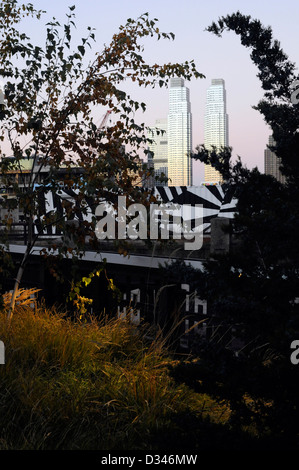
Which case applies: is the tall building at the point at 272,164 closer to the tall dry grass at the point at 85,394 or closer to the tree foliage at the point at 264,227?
the tree foliage at the point at 264,227

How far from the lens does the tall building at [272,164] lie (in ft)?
15.2

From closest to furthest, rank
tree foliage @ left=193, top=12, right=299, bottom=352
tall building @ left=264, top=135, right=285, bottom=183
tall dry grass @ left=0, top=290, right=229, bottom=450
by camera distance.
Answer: tree foliage @ left=193, top=12, right=299, bottom=352 < tall building @ left=264, top=135, right=285, bottom=183 < tall dry grass @ left=0, top=290, right=229, bottom=450

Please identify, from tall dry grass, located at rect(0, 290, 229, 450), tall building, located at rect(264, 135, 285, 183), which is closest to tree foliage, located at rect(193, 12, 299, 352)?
tall building, located at rect(264, 135, 285, 183)

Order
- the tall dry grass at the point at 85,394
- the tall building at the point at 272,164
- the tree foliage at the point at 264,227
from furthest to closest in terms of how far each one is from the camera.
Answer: the tall dry grass at the point at 85,394 → the tall building at the point at 272,164 → the tree foliage at the point at 264,227

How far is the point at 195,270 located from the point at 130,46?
4.91 m

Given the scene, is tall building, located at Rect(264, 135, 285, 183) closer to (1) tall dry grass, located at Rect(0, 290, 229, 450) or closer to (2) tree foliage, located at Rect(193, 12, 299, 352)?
(2) tree foliage, located at Rect(193, 12, 299, 352)

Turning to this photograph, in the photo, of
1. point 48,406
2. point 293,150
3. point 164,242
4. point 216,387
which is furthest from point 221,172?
point 164,242

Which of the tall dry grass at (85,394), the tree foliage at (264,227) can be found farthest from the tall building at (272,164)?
the tall dry grass at (85,394)

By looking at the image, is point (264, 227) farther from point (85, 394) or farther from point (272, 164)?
point (85, 394)

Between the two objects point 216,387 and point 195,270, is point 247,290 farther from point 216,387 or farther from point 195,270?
point 216,387

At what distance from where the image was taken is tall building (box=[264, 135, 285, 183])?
4630 millimetres

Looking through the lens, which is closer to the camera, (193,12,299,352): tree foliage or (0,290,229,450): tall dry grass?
(193,12,299,352): tree foliage

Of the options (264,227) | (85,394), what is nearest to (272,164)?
(264,227)

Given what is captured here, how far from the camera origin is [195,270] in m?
4.55
